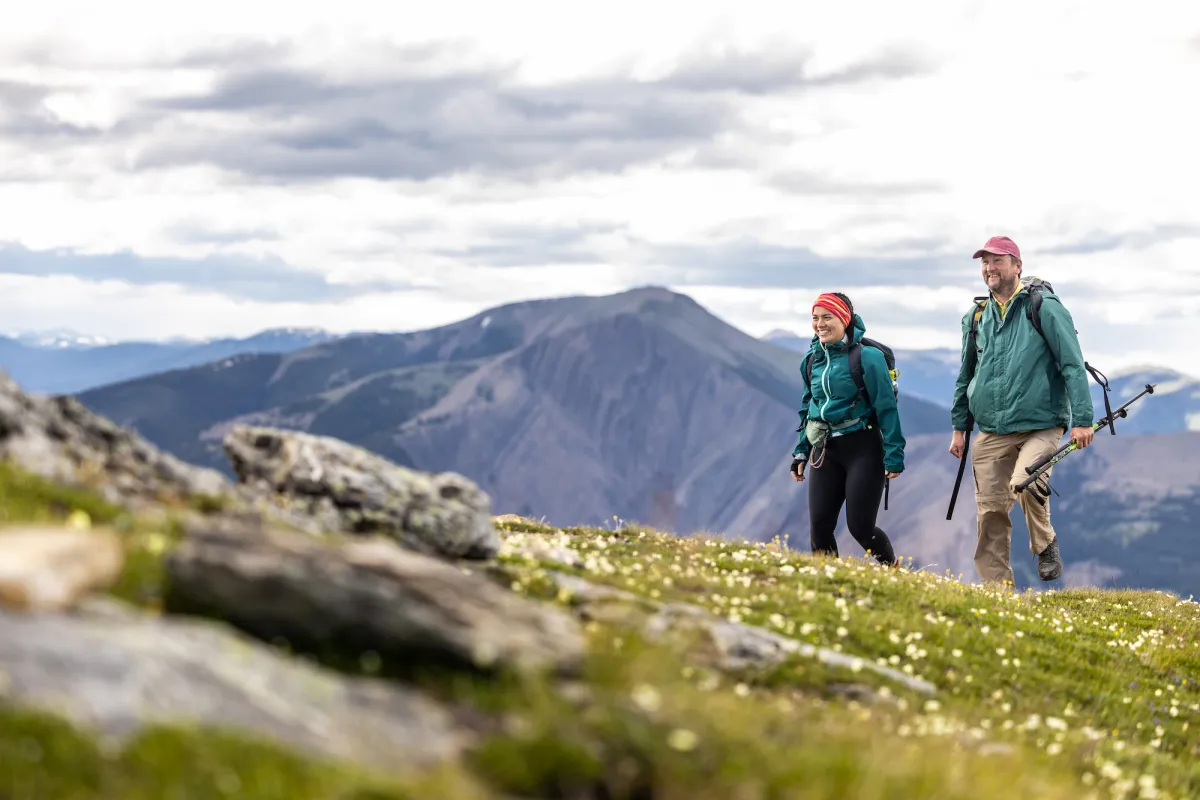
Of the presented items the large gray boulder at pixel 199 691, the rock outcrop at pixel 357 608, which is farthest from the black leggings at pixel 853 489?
the large gray boulder at pixel 199 691

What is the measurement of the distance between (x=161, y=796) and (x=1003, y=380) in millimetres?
16532

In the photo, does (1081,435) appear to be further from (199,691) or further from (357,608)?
(199,691)

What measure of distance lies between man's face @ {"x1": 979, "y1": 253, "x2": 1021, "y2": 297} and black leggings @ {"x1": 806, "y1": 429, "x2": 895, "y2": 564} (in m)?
3.20

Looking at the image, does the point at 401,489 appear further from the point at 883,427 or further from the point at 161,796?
the point at 883,427

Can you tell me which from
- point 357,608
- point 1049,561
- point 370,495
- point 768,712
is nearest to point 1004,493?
point 1049,561

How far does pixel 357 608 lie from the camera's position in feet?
22.5

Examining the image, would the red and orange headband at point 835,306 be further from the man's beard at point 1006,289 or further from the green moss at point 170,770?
the green moss at point 170,770

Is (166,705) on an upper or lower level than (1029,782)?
upper

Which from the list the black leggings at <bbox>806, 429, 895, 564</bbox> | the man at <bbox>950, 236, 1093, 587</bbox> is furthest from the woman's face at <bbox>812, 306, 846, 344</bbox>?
the man at <bbox>950, 236, 1093, 587</bbox>

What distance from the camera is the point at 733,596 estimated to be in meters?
12.8

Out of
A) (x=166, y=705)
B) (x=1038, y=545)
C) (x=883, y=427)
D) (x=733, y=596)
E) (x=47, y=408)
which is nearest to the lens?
(x=166, y=705)

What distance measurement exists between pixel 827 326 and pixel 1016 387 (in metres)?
3.51

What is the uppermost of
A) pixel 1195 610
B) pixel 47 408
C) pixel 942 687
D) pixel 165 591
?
pixel 47 408

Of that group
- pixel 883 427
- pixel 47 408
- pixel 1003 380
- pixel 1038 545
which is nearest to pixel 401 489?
pixel 47 408
